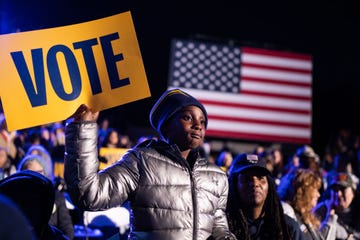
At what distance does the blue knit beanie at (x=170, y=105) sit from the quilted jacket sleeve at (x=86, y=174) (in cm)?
54

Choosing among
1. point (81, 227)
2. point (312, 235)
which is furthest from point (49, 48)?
point (81, 227)

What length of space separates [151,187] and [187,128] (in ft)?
1.35

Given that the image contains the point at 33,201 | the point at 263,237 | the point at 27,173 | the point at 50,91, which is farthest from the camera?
the point at 263,237

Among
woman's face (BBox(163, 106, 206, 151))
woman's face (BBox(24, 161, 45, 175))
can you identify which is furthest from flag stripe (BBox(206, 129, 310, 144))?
woman's face (BBox(163, 106, 206, 151))

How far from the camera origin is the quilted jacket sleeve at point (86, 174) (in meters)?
2.33

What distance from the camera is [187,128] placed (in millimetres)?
2805

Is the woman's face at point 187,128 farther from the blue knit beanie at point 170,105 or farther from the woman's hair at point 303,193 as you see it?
the woman's hair at point 303,193

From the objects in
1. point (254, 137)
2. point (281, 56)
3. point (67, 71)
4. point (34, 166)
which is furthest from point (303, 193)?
point (281, 56)

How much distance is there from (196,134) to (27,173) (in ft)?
3.05

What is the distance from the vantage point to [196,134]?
2.80 metres

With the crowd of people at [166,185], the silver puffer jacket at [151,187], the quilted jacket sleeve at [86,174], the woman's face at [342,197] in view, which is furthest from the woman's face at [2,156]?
the woman's face at [342,197]

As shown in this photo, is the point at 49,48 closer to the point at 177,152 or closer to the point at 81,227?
the point at 177,152

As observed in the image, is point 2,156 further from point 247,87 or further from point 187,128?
point 247,87

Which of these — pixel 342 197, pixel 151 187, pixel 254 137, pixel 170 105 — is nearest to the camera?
pixel 151 187
